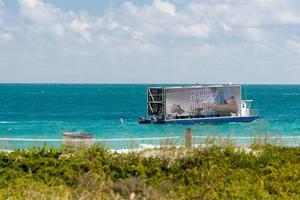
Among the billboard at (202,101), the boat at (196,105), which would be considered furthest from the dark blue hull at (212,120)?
the billboard at (202,101)

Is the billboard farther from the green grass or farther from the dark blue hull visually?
the green grass

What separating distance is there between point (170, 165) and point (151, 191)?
2795mm

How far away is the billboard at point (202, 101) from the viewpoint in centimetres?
5131

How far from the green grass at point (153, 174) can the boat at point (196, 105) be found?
3683cm

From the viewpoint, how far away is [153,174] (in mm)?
11711

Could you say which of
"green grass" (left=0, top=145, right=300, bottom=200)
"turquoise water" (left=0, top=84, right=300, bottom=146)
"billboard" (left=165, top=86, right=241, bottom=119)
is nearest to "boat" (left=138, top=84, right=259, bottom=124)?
"billboard" (left=165, top=86, right=241, bottom=119)

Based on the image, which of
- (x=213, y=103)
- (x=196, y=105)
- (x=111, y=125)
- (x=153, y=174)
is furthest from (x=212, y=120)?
(x=153, y=174)

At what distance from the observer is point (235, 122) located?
53344mm

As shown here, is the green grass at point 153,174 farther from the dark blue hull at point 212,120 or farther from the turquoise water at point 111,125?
the dark blue hull at point 212,120

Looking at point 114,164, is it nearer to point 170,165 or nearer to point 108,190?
point 170,165

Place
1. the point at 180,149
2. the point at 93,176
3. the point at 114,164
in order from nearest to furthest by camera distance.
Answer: the point at 93,176 < the point at 114,164 < the point at 180,149

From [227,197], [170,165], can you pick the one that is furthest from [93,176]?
[227,197]

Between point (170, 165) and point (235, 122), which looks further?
point (235, 122)

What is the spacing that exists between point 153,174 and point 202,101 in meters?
41.8
